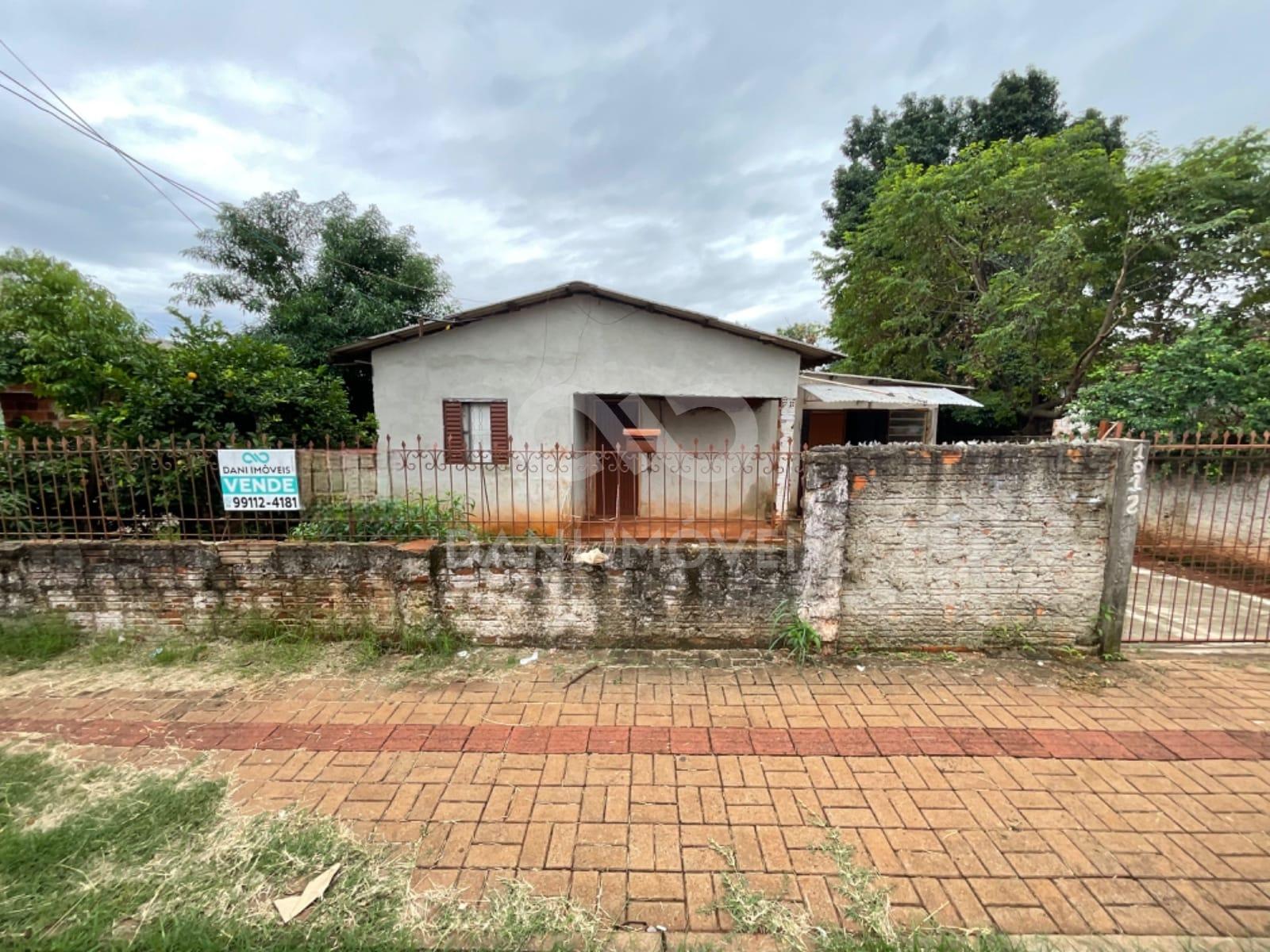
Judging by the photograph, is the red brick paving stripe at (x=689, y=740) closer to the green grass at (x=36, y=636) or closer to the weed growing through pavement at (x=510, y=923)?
the weed growing through pavement at (x=510, y=923)

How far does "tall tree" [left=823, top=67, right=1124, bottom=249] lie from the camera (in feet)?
48.6

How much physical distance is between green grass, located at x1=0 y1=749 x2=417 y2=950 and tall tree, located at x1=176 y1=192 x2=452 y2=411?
9.70 m

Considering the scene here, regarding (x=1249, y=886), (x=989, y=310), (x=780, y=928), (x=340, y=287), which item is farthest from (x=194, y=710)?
(x=989, y=310)

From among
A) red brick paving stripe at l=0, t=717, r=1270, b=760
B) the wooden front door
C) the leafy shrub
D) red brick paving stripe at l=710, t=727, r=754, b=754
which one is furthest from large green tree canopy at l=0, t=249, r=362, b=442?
red brick paving stripe at l=710, t=727, r=754, b=754

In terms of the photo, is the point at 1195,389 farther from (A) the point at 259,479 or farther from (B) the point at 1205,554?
(A) the point at 259,479

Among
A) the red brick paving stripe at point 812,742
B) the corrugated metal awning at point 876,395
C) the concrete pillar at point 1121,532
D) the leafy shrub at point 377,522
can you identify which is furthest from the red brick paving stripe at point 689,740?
the corrugated metal awning at point 876,395

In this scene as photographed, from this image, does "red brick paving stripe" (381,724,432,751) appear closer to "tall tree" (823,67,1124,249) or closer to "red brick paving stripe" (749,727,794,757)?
"red brick paving stripe" (749,727,794,757)

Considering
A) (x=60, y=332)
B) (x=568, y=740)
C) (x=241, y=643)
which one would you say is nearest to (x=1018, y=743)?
(x=568, y=740)

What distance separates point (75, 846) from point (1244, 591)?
9.28 meters

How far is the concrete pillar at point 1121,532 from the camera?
3.79 meters

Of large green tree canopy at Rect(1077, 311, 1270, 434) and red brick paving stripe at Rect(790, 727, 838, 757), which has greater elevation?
large green tree canopy at Rect(1077, 311, 1270, 434)

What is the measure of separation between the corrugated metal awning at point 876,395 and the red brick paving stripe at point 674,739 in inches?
249

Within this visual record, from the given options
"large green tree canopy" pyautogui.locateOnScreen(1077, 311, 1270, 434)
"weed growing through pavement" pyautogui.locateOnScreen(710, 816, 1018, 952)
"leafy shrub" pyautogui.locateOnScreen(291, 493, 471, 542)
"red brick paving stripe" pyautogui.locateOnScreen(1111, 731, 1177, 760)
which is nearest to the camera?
"weed growing through pavement" pyautogui.locateOnScreen(710, 816, 1018, 952)

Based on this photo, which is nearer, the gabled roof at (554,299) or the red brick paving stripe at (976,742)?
the red brick paving stripe at (976,742)
